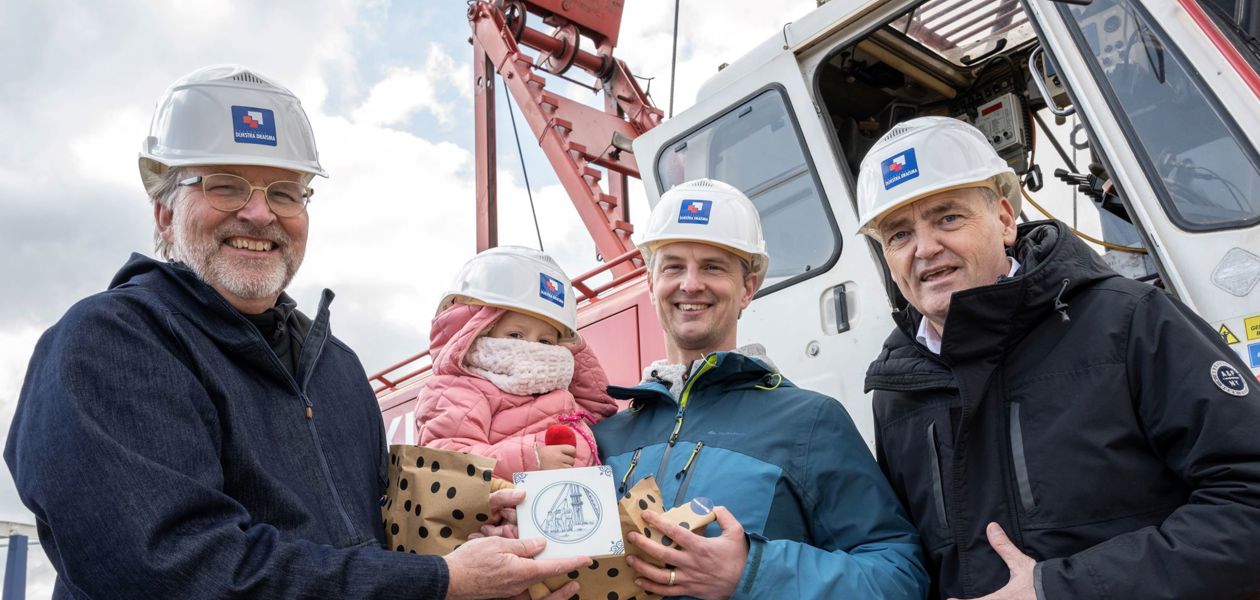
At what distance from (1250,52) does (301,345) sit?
2.92 metres

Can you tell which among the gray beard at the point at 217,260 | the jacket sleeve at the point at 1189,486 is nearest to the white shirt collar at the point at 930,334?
the jacket sleeve at the point at 1189,486

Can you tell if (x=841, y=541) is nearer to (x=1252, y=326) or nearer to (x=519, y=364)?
(x=519, y=364)

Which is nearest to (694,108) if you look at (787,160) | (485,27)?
(787,160)

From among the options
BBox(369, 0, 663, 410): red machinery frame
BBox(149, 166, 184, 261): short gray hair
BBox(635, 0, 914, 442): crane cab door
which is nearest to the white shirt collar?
BBox(635, 0, 914, 442): crane cab door

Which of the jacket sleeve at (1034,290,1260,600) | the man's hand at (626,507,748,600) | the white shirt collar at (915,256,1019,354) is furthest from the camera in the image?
the white shirt collar at (915,256,1019,354)

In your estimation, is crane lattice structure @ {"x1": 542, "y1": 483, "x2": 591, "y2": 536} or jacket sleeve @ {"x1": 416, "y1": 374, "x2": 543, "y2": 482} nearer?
crane lattice structure @ {"x1": 542, "y1": 483, "x2": 591, "y2": 536}

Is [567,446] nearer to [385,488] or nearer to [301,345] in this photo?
[385,488]

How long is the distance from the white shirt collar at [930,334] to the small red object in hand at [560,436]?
0.89 meters

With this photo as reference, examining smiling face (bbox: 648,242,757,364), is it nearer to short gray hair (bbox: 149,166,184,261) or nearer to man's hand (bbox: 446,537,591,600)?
man's hand (bbox: 446,537,591,600)

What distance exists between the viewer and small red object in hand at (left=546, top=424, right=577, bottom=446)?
2.27 meters

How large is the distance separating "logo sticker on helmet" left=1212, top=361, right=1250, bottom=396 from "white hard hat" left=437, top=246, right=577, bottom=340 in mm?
1521

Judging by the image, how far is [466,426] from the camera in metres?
2.26

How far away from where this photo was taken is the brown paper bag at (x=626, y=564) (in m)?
1.90

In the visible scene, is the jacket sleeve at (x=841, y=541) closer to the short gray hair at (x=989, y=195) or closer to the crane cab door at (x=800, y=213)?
the short gray hair at (x=989, y=195)
